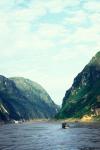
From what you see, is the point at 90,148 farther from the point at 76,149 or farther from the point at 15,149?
the point at 15,149

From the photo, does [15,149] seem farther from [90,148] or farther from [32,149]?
[90,148]

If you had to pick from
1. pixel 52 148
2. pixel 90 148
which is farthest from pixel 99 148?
pixel 52 148

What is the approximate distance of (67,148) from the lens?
366 ft

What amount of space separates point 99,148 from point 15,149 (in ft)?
75.8

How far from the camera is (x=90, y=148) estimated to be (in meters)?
109

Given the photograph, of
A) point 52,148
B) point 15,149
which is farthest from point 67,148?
point 15,149

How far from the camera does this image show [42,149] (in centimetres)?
11238

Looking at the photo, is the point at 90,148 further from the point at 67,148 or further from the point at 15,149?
the point at 15,149

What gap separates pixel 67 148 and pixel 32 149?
9.61m

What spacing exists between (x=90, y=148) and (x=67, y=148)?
6557mm

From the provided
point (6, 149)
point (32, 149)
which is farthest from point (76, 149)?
point (6, 149)

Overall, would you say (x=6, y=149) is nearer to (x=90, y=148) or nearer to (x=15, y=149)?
(x=15, y=149)

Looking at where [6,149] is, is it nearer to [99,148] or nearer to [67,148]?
[67,148]

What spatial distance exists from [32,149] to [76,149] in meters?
12.6
